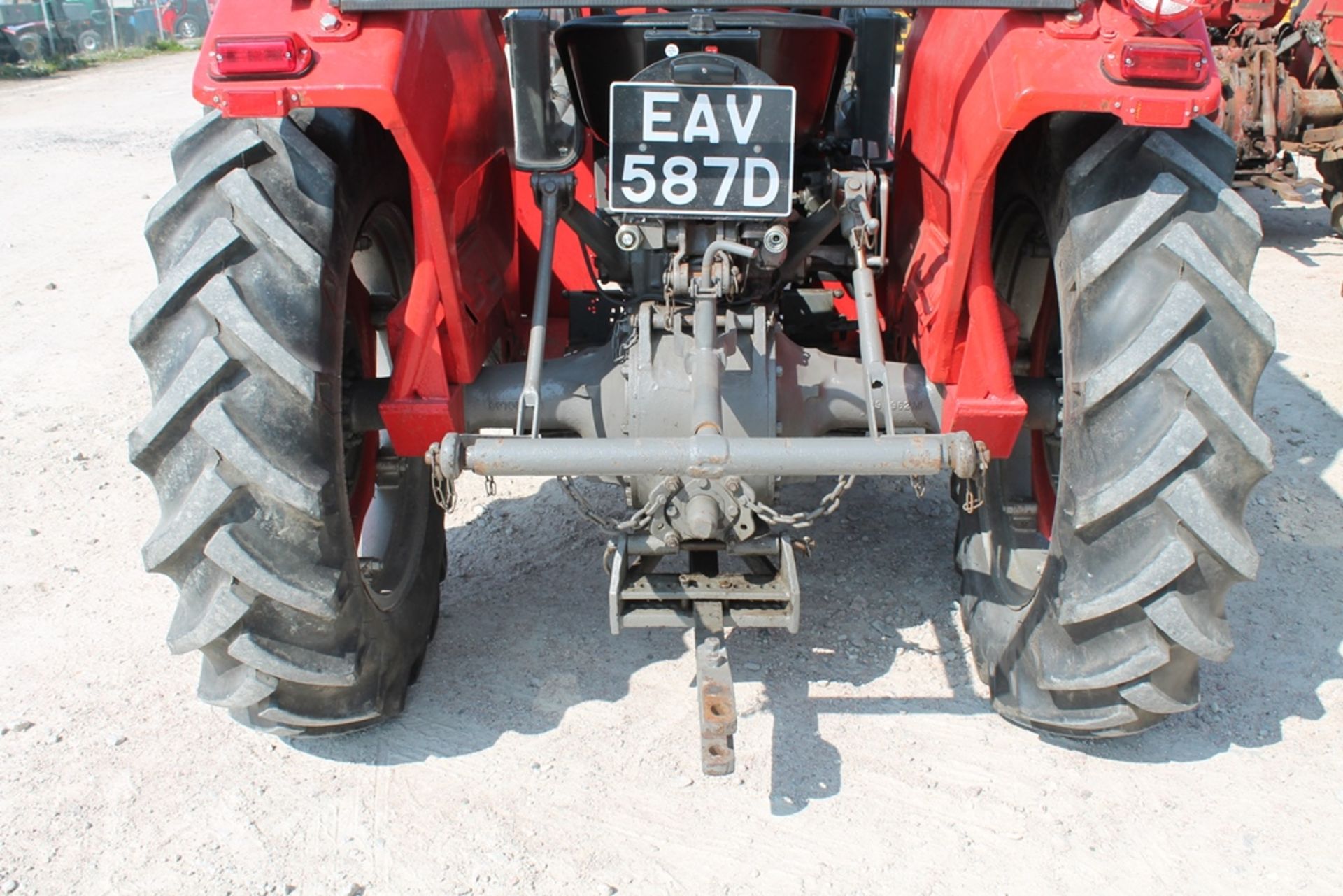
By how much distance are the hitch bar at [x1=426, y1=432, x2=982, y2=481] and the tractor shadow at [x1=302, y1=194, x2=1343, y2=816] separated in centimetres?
96

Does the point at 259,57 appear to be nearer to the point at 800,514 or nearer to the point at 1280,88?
the point at 800,514

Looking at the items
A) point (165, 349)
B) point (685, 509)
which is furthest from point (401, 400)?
point (685, 509)

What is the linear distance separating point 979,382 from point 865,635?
3.56 ft

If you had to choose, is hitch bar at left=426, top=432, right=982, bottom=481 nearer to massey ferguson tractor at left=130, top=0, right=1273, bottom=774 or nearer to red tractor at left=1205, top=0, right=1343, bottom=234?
massey ferguson tractor at left=130, top=0, right=1273, bottom=774

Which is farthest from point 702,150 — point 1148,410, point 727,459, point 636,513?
point 1148,410

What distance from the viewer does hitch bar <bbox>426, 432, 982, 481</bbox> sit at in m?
2.35

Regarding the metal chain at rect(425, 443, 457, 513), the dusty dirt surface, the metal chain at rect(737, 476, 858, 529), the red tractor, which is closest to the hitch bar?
the metal chain at rect(425, 443, 457, 513)

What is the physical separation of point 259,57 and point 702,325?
3.65 feet

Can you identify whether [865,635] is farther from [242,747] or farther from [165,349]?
[165,349]

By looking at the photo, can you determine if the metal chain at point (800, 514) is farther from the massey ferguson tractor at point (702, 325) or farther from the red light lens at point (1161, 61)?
the red light lens at point (1161, 61)

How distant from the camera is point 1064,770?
2.90m

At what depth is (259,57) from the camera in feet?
7.50

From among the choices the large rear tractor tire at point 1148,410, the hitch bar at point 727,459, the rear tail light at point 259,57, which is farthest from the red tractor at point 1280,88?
the rear tail light at point 259,57

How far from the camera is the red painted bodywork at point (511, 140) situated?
2.29 meters
